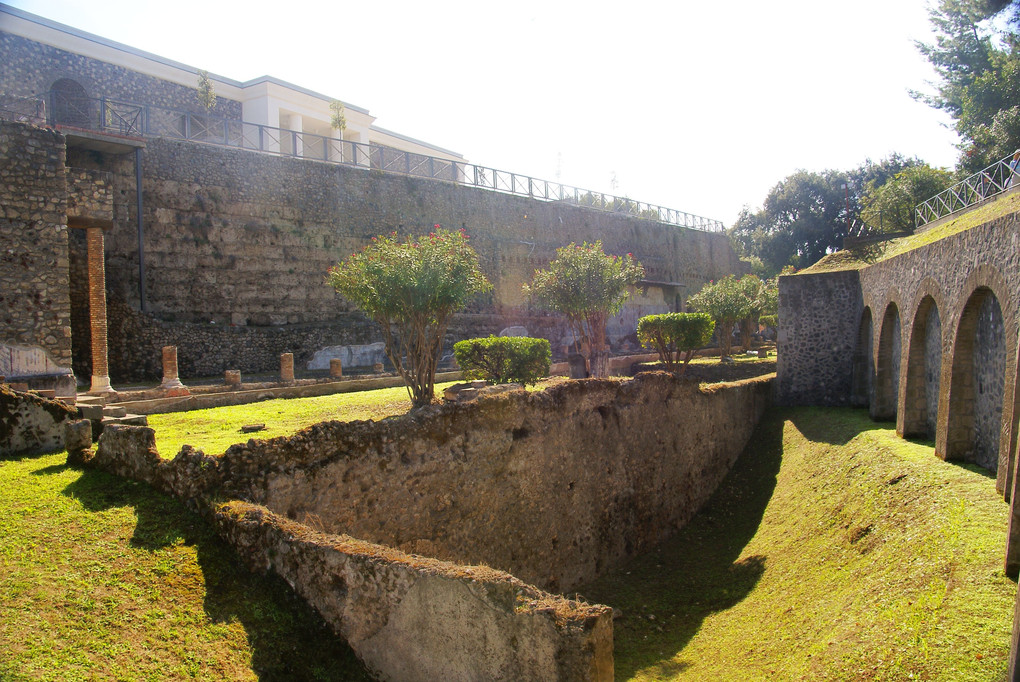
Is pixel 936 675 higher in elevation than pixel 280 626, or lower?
lower

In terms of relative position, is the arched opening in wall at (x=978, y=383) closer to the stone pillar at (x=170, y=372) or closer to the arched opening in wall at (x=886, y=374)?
the arched opening in wall at (x=886, y=374)

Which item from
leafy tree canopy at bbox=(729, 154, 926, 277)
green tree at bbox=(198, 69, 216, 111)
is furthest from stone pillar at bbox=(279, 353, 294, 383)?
leafy tree canopy at bbox=(729, 154, 926, 277)

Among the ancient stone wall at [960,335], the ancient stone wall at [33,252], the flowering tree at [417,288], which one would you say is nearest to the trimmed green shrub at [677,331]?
the ancient stone wall at [960,335]

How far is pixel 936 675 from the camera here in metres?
5.25

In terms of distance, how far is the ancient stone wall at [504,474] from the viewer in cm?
672

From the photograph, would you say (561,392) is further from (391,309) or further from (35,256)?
(35,256)

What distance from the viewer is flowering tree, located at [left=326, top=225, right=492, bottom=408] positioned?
11.8 m

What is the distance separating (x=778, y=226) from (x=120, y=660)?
4884 centimetres

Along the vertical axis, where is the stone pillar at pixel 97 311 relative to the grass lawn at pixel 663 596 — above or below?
above

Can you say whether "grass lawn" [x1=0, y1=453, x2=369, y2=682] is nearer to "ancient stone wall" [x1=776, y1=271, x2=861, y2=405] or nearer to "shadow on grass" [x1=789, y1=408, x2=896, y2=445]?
"shadow on grass" [x1=789, y1=408, x2=896, y2=445]

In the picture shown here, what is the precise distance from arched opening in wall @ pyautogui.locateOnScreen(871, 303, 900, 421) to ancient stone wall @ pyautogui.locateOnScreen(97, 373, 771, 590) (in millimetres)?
3836

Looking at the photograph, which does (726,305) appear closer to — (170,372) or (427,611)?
(170,372)

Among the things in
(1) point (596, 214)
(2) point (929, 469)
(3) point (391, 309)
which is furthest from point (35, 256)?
→ (1) point (596, 214)

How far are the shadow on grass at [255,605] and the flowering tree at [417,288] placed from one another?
6.09 m
